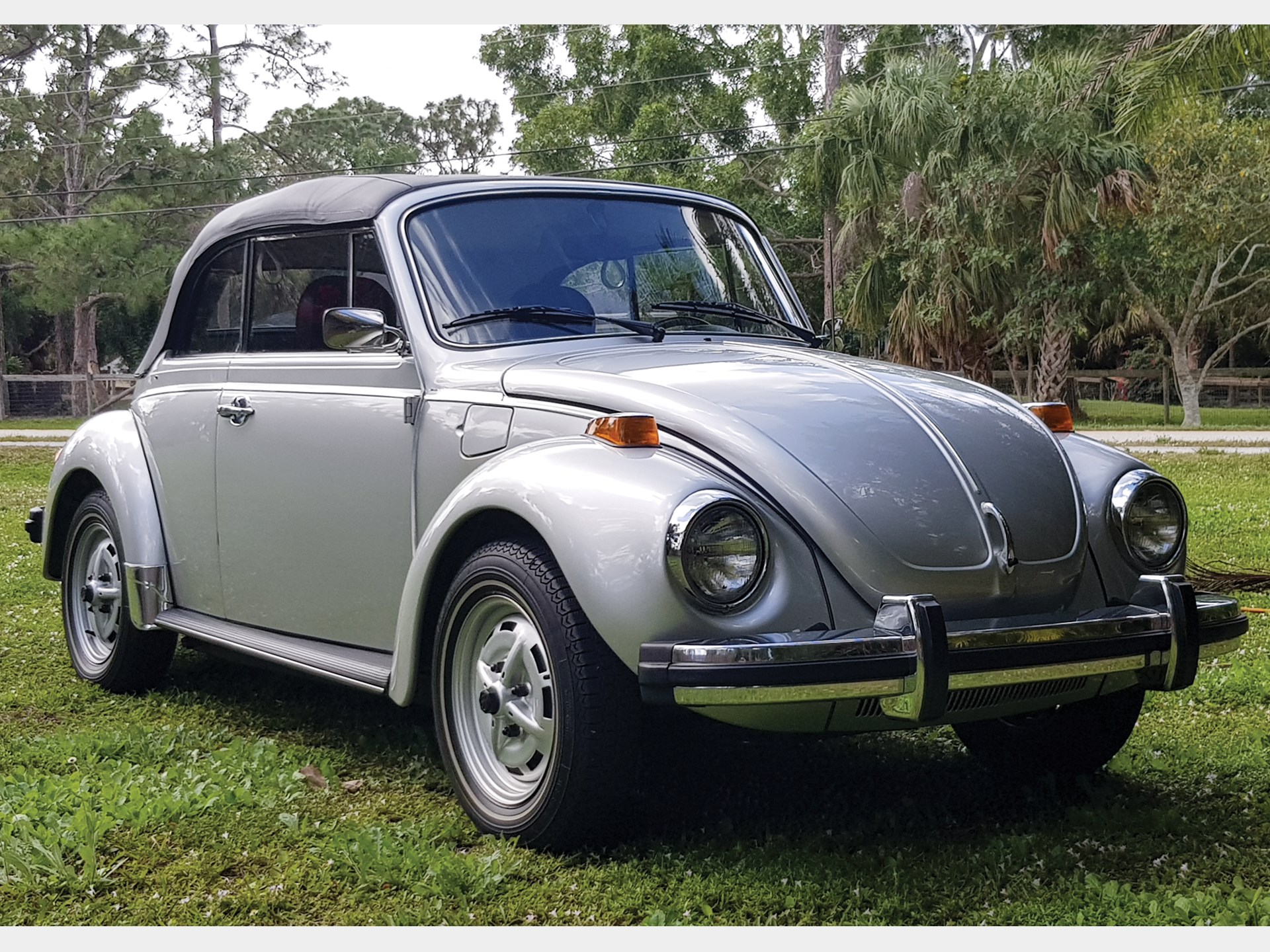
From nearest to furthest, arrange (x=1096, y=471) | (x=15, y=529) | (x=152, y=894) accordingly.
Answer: (x=152, y=894) → (x=1096, y=471) → (x=15, y=529)

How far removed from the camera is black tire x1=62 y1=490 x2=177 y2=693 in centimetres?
573

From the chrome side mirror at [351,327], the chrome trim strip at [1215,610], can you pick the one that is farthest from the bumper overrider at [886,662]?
the chrome side mirror at [351,327]

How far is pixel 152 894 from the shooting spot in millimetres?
3508

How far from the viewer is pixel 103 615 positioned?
6.05 m

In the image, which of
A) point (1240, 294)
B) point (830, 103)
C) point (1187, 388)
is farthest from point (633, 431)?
point (1240, 294)

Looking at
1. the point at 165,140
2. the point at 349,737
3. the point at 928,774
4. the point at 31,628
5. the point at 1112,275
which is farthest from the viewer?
the point at 165,140

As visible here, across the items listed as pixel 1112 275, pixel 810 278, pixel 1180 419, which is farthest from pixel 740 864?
pixel 810 278

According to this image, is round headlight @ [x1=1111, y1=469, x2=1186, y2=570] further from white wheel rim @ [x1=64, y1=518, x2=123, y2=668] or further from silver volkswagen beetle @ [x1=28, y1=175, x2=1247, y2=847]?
white wheel rim @ [x1=64, y1=518, x2=123, y2=668]

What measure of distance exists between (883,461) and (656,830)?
1.24 meters

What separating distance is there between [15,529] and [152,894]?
353 inches

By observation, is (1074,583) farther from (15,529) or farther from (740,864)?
(15,529)

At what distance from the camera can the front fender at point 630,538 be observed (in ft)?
11.1

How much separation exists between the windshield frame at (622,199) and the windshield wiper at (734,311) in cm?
4

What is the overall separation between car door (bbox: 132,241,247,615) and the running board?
0.32 ft
